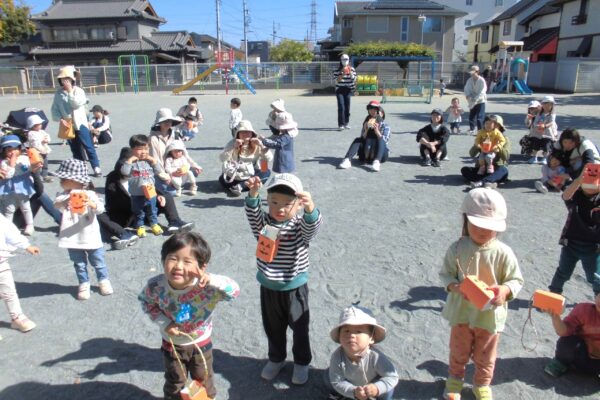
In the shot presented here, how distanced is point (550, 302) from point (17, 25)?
170 ft

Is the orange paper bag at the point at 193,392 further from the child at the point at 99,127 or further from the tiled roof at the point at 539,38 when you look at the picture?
the tiled roof at the point at 539,38

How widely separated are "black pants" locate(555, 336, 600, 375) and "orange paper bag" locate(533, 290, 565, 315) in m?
0.60

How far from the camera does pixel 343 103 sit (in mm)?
13312

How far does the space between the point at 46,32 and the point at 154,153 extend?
1746 inches

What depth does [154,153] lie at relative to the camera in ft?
21.9

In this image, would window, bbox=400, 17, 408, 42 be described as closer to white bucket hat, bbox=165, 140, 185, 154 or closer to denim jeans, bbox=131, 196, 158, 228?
white bucket hat, bbox=165, 140, 185, 154

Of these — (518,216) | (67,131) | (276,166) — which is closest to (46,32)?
(67,131)

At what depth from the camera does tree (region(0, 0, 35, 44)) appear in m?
42.1

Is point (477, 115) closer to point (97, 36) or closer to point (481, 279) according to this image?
point (481, 279)

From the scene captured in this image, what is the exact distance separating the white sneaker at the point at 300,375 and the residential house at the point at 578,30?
3276 cm

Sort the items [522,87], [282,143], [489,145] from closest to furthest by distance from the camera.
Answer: [282,143], [489,145], [522,87]

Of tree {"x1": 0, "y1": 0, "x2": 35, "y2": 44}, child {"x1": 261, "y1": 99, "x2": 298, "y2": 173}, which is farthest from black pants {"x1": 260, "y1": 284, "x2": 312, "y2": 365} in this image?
tree {"x1": 0, "y1": 0, "x2": 35, "y2": 44}

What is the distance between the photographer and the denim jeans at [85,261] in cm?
424

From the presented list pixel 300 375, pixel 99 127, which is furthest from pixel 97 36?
pixel 300 375
